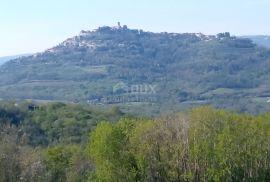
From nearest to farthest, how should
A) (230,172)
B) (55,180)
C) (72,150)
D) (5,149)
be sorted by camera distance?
(5,149) → (230,172) → (55,180) → (72,150)

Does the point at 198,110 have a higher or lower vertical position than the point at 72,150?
higher

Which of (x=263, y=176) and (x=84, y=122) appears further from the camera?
(x=84, y=122)

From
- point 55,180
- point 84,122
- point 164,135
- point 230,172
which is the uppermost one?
point 164,135

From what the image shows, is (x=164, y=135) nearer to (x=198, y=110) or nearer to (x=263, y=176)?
(x=198, y=110)

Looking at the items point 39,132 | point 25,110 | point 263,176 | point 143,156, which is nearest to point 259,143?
point 263,176

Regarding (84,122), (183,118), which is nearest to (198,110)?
(183,118)

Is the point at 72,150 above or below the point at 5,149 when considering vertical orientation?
below

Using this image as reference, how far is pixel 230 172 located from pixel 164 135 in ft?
19.7

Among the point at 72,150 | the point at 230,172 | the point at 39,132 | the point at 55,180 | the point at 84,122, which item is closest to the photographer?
the point at 230,172

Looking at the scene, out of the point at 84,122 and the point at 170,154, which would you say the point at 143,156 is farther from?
the point at 84,122

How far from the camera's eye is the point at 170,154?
43.4 meters

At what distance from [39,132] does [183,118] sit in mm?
62586

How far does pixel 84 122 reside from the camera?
11231 cm

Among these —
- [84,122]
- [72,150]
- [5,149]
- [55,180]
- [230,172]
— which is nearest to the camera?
[5,149]
